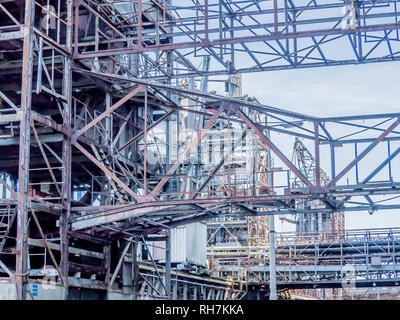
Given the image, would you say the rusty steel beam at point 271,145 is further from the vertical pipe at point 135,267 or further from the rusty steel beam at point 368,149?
the vertical pipe at point 135,267

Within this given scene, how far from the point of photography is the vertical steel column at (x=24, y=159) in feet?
70.3

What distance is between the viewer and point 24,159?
22047 millimetres

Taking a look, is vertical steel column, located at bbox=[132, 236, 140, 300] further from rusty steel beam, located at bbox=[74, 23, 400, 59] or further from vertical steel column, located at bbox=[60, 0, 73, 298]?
rusty steel beam, located at bbox=[74, 23, 400, 59]

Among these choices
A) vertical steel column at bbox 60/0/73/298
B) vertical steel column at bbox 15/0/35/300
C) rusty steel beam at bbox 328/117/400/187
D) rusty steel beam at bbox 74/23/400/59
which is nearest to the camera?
vertical steel column at bbox 15/0/35/300

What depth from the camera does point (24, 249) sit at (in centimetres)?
2173

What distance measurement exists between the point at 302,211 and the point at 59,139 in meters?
8.07

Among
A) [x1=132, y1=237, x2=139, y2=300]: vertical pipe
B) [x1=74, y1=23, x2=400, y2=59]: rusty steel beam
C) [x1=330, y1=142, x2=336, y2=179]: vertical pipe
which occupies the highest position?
[x1=74, y1=23, x2=400, y2=59]: rusty steel beam

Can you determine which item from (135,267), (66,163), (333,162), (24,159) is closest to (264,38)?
(333,162)

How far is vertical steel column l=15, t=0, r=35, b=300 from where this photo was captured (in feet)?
70.3

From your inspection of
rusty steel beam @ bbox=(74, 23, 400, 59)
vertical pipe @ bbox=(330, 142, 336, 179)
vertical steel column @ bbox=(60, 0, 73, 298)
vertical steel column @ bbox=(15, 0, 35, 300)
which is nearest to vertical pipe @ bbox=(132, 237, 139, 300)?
vertical steel column @ bbox=(60, 0, 73, 298)

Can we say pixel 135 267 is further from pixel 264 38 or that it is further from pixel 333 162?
pixel 264 38

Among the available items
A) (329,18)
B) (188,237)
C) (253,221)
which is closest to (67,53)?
(329,18)

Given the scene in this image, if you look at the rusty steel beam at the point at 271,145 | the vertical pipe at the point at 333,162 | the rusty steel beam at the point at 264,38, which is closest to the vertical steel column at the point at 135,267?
the rusty steel beam at the point at 264,38
